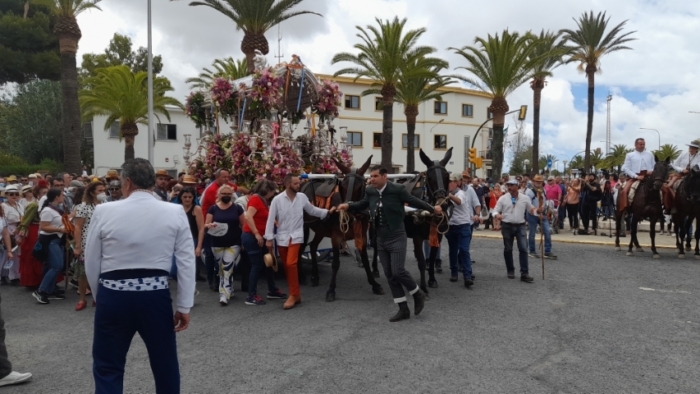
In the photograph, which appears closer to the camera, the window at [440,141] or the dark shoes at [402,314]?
the dark shoes at [402,314]

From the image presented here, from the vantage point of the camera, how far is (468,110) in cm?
5516

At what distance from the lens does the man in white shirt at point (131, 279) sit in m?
3.48

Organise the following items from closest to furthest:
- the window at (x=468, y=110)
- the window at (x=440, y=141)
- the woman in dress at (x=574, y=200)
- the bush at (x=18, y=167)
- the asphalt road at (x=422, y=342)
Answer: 1. the asphalt road at (x=422, y=342)
2. the woman in dress at (x=574, y=200)
3. the bush at (x=18, y=167)
4. the window at (x=440, y=141)
5. the window at (x=468, y=110)

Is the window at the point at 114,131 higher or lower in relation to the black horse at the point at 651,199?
higher

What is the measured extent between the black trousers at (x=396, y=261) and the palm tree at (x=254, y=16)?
13.8 m

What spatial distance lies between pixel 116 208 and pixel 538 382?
12.8 feet

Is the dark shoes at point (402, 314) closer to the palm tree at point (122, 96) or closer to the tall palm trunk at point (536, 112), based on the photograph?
the palm tree at point (122, 96)

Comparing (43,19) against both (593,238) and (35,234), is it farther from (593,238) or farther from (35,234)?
(593,238)

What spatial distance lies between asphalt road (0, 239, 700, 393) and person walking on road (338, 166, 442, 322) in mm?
362

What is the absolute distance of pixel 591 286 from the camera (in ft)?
29.9

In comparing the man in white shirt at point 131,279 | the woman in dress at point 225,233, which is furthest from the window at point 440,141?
the man in white shirt at point 131,279

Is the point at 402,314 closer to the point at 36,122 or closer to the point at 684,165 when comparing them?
the point at 684,165

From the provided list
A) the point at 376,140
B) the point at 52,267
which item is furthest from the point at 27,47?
the point at 52,267

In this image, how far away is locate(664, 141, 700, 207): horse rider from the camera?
12114 mm
